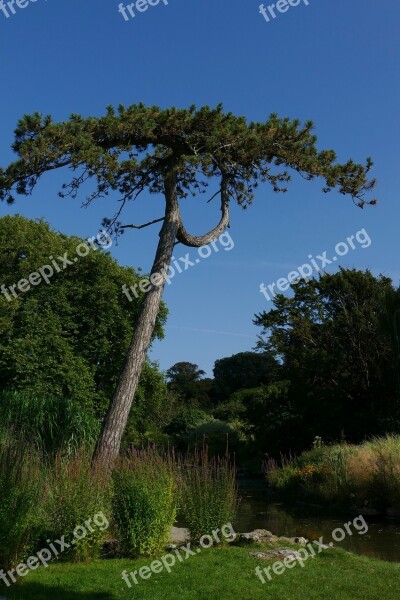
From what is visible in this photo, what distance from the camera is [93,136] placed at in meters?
10.6

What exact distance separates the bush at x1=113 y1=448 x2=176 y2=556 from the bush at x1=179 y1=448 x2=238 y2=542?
1.08 ft

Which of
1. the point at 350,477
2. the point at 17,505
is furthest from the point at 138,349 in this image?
the point at 350,477

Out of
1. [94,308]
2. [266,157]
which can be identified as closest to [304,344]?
[94,308]

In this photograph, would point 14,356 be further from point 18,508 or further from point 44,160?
point 18,508

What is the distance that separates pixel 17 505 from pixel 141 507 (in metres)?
1.71

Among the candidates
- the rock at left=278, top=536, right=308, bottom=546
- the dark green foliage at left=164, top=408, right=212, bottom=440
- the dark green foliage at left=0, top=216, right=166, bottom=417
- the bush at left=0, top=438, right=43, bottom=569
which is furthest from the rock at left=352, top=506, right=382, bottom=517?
the dark green foliage at left=164, top=408, right=212, bottom=440

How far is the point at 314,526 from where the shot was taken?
11.7 metres

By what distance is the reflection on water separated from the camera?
31.3 feet

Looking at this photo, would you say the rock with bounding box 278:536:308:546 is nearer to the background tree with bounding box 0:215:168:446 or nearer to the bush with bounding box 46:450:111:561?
the bush with bounding box 46:450:111:561

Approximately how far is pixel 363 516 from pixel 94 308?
34.4 ft

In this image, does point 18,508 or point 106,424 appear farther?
point 106,424

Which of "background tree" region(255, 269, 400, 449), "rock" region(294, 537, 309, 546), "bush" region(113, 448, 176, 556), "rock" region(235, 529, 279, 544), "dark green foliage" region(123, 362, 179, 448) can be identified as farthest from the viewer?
"background tree" region(255, 269, 400, 449)

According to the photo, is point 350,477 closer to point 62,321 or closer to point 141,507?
point 141,507

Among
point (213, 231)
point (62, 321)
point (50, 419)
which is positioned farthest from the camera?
point (62, 321)
